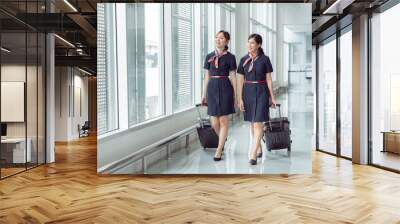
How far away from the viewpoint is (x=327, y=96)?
34.0ft

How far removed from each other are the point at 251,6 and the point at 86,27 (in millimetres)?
4359

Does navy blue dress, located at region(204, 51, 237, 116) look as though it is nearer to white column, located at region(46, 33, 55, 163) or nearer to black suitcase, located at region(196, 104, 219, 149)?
black suitcase, located at region(196, 104, 219, 149)

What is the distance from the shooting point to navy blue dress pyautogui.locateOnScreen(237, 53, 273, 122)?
635cm

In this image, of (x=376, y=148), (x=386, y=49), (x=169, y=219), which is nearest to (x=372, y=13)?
(x=386, y=49)

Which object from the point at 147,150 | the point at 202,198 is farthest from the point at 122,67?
the point at 202,198

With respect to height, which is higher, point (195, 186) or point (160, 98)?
point (160, 98)

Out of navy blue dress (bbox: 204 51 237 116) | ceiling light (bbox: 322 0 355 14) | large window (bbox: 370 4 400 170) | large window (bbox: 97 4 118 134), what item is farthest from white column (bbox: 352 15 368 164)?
large window (bbox: 97 4 118 134)

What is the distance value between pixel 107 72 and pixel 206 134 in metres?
1.80

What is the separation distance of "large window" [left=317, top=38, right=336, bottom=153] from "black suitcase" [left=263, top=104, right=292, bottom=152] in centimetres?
386

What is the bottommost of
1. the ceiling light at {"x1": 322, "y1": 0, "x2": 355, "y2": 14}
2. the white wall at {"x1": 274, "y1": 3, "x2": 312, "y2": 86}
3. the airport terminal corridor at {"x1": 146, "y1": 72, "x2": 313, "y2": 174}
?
the airport terminal corridor at {"x1": 146, "y1": 72, "x2": 313, "y2": 174}

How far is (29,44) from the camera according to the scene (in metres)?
7.62

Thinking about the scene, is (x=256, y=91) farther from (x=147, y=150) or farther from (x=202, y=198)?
(x=202, y=198)

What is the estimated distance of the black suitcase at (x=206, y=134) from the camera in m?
6.46

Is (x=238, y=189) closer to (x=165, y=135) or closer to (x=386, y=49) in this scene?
(x=165, y=135)
